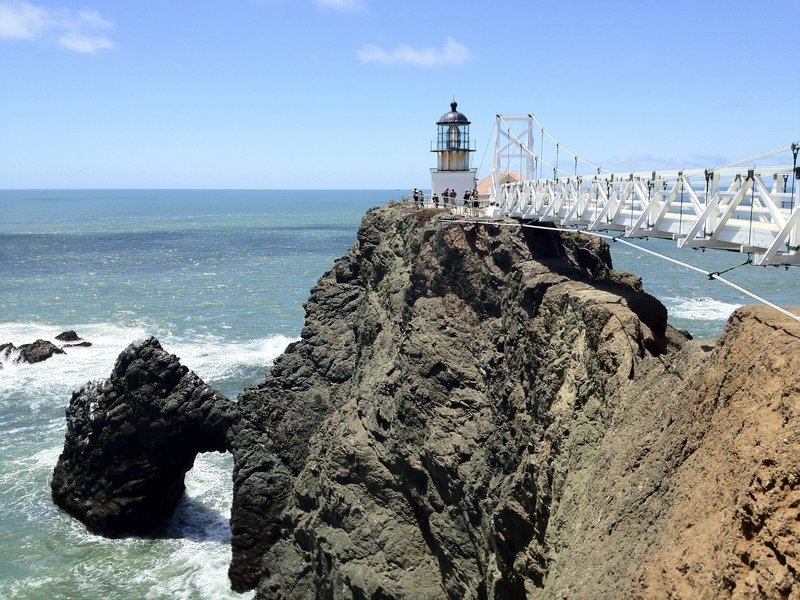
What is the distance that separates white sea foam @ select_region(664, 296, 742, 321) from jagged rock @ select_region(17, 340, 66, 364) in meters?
37.5

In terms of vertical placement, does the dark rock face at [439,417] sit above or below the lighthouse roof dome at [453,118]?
below

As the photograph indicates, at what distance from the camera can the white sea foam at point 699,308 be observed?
50.7 m

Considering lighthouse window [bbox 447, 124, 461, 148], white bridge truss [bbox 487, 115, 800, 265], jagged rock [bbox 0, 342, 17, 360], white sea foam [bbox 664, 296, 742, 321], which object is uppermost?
lighthouse window [bbox 447, 124, 461, 148]

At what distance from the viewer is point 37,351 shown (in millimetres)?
46969

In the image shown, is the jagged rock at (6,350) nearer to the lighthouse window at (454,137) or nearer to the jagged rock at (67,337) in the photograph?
the jagged rock at (67,337)

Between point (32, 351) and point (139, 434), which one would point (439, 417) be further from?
point (32, 351)

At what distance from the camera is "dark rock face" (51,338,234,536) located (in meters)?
28.1

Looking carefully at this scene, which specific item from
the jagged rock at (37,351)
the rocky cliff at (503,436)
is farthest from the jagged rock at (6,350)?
the rocky cliff at (503,436)

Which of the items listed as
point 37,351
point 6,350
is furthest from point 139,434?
point 6,350

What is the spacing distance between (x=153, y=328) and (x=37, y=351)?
9.36 meters

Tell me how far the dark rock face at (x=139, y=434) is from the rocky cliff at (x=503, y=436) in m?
0.27

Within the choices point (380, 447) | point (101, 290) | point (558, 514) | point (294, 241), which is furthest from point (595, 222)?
point (294, 241)

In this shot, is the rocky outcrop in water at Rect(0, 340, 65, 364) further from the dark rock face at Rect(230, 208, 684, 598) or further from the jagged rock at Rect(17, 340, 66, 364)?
the dark rock face at Rect(230, 208, 684, 598)

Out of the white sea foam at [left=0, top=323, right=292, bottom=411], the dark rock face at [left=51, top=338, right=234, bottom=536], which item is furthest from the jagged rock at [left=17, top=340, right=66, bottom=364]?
the dark rock face at [left=51, top=338, right=234, bottom=536]
